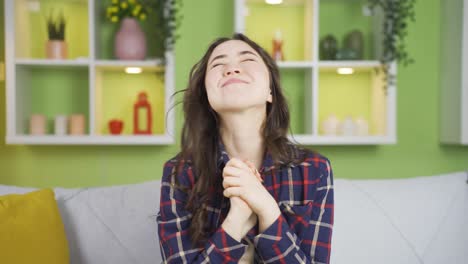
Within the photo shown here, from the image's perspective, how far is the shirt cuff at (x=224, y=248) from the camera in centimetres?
107

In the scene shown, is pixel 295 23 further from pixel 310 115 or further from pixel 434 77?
pixel 434 77

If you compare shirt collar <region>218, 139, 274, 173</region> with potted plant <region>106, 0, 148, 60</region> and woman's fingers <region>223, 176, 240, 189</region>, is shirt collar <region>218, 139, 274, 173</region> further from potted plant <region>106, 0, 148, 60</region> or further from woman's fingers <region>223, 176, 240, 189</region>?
potted plant <region>106, 0, 148, 60</region>

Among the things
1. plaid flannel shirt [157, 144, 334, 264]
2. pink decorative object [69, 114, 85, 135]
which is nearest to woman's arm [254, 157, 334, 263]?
plaid flannel shirt [157, 144, 334, 264]

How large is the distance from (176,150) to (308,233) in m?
1.68

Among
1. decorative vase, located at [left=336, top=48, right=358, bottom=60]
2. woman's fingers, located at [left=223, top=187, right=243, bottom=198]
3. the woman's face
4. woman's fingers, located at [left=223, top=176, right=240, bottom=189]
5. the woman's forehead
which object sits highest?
decorative vase, located at [left=336, top=48, right=358, bottom=60]

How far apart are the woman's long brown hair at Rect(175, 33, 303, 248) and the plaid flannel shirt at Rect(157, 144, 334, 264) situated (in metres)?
0.02

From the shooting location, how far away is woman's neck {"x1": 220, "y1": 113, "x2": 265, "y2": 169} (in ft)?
3.89

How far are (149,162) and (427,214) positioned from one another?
1527 mm

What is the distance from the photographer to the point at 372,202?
1.65 meters

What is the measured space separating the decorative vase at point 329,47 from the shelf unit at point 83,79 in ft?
2.60

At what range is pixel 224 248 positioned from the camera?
1072 mm

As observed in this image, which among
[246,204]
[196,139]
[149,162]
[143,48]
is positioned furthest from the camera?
[149,162]

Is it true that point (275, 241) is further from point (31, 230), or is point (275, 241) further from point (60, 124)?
point (60, 124)

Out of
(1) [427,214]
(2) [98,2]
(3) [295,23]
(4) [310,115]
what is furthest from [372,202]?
(2) [98,2]
